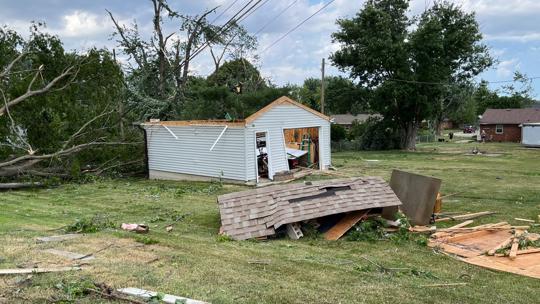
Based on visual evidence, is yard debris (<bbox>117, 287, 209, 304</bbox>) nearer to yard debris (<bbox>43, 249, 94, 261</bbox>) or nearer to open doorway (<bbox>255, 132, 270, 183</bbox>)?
yard debris (<bbox>43, 249, 94, 261</bbox>)

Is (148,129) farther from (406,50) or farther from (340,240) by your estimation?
(406,50)

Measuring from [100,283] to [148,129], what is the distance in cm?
1480

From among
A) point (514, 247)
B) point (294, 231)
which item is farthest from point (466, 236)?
point (294, 231)

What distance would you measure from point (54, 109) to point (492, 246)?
14.3 meters

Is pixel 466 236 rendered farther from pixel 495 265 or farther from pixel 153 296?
pixel 153 296

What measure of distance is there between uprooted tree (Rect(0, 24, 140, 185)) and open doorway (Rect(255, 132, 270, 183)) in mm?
5510

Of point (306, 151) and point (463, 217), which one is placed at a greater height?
point (306, 151)

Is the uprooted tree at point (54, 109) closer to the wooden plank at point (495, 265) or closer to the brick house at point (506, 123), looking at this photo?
the wooden plank at point (495, 265)

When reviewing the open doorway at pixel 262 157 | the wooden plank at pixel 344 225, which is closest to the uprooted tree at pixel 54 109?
the open doorway at pixel 262 157

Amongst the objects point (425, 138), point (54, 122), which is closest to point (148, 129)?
point (54, 122)

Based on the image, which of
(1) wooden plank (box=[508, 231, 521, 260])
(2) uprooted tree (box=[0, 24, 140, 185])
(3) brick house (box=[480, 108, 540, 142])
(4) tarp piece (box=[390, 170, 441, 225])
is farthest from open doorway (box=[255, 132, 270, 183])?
(3) brick house (box=[480, 108, 540, 142])

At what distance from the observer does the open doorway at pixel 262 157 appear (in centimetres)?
1673

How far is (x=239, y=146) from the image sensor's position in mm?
15742

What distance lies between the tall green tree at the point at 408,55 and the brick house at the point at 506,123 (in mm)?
13093
